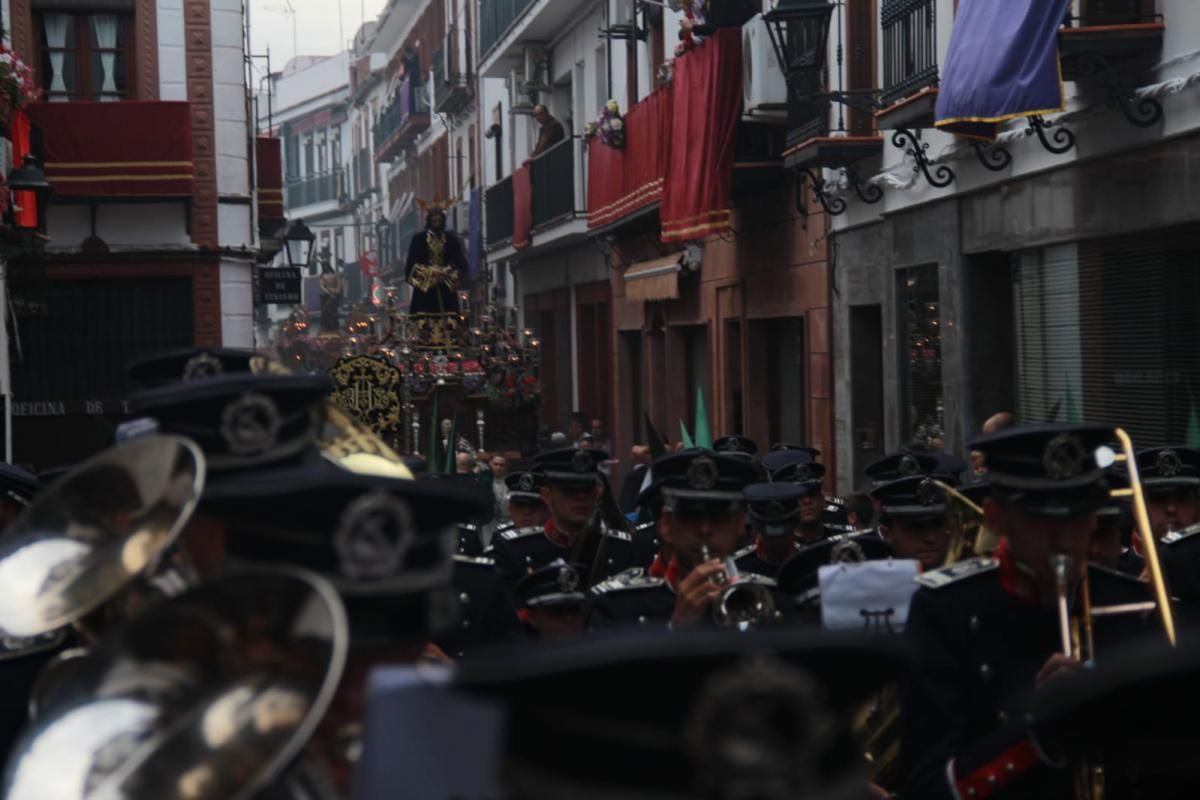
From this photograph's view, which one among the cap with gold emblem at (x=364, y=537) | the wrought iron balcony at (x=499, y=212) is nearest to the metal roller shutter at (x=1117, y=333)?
the cap with gold emblem at (x=364, y=537)

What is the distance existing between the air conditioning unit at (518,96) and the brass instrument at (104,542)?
94.1ft

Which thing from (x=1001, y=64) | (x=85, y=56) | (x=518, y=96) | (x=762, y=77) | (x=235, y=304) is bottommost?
(x=235, y=304)

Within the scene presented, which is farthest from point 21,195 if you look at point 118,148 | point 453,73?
point 453,73

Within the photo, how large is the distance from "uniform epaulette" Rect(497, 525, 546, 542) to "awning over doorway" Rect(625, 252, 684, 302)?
46.8 feet

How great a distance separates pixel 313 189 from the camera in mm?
77562

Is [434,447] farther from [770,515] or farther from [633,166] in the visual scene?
[633,166]

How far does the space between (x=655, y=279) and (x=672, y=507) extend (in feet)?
58.8

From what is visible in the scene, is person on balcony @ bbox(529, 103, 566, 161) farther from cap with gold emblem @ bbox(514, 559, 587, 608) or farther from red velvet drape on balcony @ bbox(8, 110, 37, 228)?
cap with gold emblem @ bbox(514, 559, 587, 608)

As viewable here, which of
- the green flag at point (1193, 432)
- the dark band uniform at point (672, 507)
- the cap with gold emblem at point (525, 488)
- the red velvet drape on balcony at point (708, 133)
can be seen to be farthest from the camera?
the red velvet drape on balcony at point (708, 133)

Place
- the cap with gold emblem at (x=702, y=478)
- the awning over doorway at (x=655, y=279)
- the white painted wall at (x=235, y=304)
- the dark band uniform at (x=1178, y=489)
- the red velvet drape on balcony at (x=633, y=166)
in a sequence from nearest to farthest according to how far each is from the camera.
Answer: the cap with gold emblem at (x=702, y=478)
the dark band uniform at (x=1178, y=489)
the red velvet drape on balcony at (x=633, y=166)
the awning over doorway at (x=655, y=279)
the white painted wall at (x=235, y=304)

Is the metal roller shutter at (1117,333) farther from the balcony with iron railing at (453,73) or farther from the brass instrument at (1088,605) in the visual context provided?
the balcony with iron railing at (453,73)

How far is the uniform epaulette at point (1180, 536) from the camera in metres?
7.51

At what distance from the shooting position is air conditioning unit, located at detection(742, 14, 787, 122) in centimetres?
1778

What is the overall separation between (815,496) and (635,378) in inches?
736
